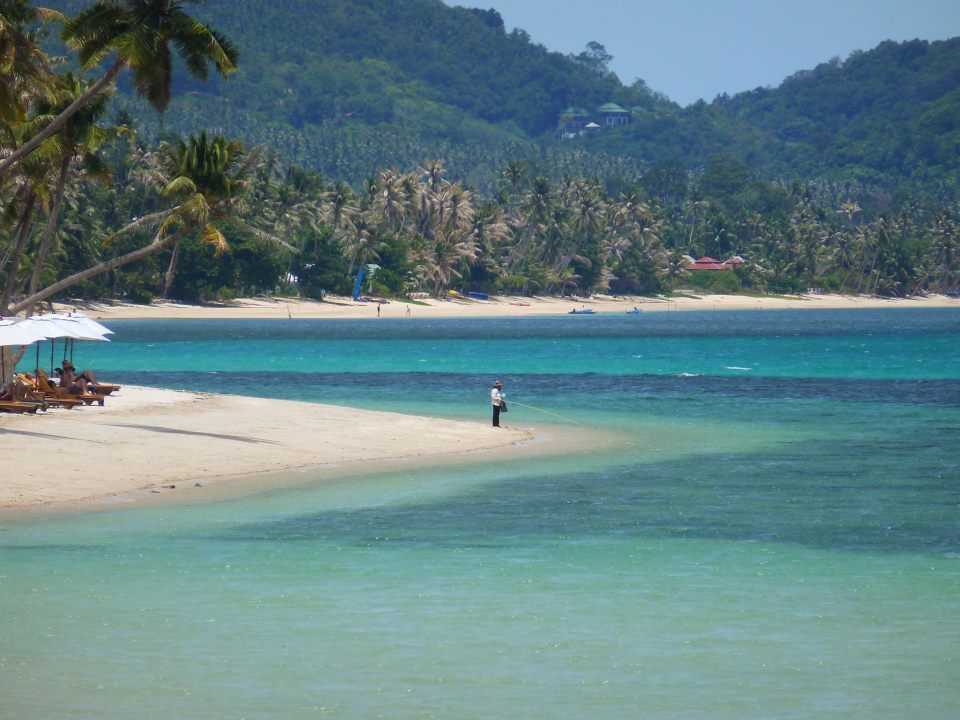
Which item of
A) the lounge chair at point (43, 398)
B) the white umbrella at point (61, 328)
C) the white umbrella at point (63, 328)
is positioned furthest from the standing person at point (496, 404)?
the lounge chair at point (43, 398)

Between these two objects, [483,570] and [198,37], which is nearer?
[483,570]

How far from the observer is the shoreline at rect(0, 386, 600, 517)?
2754 centimetres

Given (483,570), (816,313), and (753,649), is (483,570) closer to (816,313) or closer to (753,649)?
(753,649)

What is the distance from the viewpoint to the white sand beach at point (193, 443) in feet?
92.1

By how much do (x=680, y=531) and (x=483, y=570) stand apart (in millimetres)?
4831

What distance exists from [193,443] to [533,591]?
15.8 metres

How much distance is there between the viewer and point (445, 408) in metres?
48.1

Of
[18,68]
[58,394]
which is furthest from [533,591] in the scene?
[58,394]

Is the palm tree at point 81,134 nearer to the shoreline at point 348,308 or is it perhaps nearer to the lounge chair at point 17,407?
the lounge chair at point 17,407

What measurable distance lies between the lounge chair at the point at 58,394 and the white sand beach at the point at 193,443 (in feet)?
1.32

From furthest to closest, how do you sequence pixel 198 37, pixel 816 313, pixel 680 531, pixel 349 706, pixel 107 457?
pixel 816 313 < pixel 198 37 < pixel 107 457 < pixel 680 531 < pixel 349 706

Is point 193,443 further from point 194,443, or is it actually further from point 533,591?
point 533,591

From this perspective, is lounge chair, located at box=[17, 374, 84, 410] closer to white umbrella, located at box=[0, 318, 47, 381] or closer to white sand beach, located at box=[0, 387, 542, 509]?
white sand beach, located at box=[0, 387, 542, 509]

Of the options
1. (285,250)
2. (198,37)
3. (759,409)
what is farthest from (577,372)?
(285,250)
